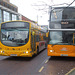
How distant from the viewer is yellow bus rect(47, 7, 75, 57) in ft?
35.6

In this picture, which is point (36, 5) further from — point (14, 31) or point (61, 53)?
point (61, 53)

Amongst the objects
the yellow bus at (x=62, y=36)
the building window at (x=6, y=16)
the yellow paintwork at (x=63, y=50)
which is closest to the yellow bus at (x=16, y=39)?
the yellow bus at (x=62, y=36)

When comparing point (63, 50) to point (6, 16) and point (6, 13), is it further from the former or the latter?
point (6, 13)

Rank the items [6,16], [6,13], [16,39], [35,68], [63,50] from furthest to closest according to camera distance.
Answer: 1. [6,13]
2. [6,16]
3. [63,50]
4. [16,39]
5. [35,68]

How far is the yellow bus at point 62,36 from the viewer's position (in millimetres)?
10859

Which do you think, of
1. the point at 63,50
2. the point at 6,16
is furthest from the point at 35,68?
the point at 6,16

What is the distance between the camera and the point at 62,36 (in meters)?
11.1

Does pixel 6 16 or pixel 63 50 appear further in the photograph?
pixel 6 16

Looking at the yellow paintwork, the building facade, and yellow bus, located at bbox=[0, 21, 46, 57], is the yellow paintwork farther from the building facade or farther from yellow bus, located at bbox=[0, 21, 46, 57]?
the building facade

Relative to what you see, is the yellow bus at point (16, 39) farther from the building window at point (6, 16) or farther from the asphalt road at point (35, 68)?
the building window at point (6, 16)

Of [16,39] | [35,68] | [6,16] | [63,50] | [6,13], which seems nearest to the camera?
[35,68]

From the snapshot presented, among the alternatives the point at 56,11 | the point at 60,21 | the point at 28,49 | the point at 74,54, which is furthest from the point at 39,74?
the point at 56,11

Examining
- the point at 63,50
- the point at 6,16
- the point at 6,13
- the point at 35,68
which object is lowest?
the point at 35,68

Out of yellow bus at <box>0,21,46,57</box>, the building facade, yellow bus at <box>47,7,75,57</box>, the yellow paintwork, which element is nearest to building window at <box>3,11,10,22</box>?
the building facade
